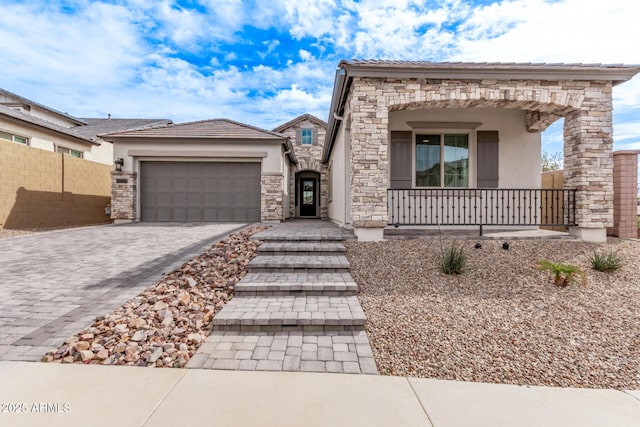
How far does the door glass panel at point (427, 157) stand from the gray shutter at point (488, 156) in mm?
977

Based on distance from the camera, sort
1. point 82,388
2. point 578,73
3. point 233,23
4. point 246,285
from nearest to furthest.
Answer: point 82,388
point 246,285
point 578,73
point 233,23

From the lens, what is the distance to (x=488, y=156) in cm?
694

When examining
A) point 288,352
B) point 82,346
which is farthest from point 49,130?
point 288,352

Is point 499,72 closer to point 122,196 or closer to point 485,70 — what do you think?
point 485,70

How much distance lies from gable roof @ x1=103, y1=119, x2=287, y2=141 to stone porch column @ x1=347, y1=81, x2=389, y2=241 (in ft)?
17.6

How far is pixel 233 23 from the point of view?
284 inches

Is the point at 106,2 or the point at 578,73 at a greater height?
the point at 106,2

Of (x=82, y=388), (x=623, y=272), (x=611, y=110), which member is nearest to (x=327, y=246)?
(x=82, y=388)

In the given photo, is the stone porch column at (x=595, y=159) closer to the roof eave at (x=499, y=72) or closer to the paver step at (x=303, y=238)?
the roof eave at (x=499, y=72)

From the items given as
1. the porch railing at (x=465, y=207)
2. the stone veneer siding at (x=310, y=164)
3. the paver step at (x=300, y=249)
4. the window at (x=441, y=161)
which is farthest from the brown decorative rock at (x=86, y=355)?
the stone veneer siding at (x=310, y=164)

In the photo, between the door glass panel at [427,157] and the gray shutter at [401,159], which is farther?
the door glass panel at [427,157]

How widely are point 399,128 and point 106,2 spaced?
22.1 ft

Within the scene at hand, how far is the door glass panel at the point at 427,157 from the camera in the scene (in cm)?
706

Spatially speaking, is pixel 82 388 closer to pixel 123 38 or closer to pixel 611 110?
pixel 123 38
